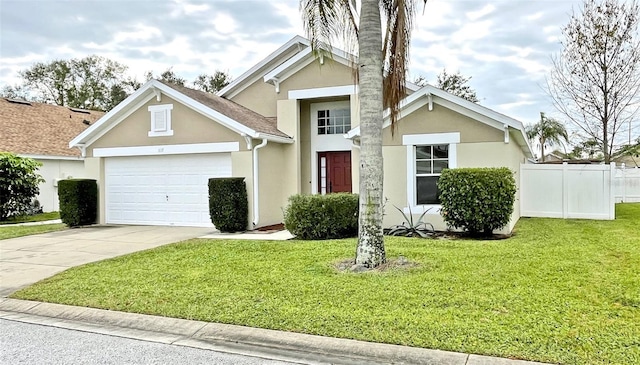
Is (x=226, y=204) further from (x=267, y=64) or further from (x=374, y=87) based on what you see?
(x=267, y=64)

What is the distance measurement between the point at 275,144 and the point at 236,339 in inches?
405

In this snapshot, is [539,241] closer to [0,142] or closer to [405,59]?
[405,59]

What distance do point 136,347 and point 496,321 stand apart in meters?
3.72

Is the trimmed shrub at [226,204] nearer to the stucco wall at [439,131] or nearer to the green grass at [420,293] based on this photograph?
the green grass at [420,293]

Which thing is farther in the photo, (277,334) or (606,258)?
(606,258)

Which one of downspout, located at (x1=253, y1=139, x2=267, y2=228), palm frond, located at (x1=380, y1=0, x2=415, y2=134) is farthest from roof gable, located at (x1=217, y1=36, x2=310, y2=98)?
palm frond, located at (x1=380, y1=0, x2=415, y2=134)

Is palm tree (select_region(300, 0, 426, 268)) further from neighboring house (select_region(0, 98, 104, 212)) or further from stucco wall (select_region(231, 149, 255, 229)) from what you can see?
neighboring house (select_region(0, 98, 104, 212))

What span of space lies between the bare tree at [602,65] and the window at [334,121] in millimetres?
8938

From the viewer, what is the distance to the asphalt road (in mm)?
4242

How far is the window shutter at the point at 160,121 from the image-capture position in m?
14.2

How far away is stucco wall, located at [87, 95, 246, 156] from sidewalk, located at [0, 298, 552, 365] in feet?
26.5

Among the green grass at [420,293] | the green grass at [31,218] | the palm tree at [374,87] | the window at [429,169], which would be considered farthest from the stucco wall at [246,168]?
the green grass at [31,218]

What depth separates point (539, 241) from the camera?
9.45 metres

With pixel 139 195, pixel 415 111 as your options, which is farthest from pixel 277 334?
pixel 139 195
